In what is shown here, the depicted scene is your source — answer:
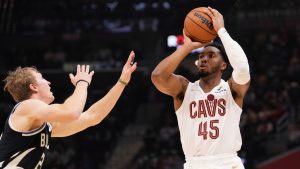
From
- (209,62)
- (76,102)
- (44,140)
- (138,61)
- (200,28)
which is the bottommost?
(44,140)

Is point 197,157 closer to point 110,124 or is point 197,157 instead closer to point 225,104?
point 225,104

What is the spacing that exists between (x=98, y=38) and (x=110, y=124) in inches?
124

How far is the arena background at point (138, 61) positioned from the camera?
13.1 m

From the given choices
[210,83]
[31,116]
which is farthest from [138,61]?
[31,116]

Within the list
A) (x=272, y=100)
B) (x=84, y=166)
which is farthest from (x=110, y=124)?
(x=272, y=100)

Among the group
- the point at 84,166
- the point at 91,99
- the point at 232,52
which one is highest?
A: the point at 232,52

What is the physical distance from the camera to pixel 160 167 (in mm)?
13117

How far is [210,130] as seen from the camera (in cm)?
500

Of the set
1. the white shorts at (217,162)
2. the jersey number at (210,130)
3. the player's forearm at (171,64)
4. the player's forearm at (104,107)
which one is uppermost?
the player's forearm at (171,64)

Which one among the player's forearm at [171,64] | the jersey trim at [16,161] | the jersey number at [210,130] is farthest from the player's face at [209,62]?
the jersey trim at [16,161]

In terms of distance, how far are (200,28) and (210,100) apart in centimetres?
67

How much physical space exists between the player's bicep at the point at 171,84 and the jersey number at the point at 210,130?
398mm

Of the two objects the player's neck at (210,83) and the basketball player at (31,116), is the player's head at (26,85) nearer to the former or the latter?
the basketball player at (31,116)

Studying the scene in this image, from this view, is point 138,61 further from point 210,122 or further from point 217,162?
point 217,162
